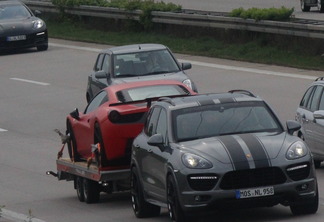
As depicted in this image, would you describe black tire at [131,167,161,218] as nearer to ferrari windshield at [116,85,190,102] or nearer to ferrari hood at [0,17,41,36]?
ferrari windshield at [116,85,190,102]

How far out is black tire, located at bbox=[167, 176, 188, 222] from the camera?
13438 mm

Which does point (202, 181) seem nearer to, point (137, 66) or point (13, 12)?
point (137, 66)

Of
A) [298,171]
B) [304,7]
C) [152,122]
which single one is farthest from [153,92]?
[304,7]

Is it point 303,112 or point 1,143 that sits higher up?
point 303,112

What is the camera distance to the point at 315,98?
19.2m

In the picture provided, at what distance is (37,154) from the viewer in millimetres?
22828

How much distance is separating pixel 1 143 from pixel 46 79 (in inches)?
341

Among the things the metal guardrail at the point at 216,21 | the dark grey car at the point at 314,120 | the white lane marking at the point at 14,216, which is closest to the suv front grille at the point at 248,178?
the white lane marking at the point at 14,216

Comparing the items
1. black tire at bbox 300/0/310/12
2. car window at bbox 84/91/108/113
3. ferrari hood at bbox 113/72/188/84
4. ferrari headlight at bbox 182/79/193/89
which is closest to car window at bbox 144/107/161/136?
car window at bbox 84/91/108/113

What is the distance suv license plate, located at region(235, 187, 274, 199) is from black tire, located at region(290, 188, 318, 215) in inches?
23.1

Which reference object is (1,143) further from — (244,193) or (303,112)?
(244,193)

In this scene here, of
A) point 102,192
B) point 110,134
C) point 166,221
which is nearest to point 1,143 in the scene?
point 102,192

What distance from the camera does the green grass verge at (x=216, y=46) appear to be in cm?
3153

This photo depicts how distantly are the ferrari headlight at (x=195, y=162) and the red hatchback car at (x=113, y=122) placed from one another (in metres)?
2.45
